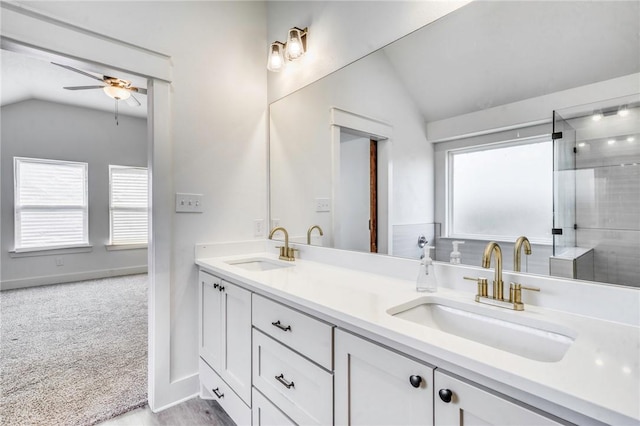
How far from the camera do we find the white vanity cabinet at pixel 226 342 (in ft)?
4.80

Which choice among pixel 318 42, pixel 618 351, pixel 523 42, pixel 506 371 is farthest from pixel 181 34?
pixel 618 351

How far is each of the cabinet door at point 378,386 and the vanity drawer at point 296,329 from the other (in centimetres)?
5

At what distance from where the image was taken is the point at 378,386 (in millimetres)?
867

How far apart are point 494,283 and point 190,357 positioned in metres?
1.80

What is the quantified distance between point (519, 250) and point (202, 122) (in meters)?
1.85

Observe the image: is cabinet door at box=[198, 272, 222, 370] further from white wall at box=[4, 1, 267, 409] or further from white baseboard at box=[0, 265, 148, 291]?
white baseboard at box=[0, 265, 148, 291]

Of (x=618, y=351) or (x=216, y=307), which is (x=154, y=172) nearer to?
(x=216, y=307)

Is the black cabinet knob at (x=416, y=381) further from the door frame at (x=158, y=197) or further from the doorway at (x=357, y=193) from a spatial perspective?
the door frame at (x=158, y=197)

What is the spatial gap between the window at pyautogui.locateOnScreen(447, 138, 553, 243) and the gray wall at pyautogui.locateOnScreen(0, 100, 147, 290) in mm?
5599

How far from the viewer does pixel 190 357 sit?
6.34 feet

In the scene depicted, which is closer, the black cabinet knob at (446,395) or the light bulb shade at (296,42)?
the black cabinet knob at (446,395)

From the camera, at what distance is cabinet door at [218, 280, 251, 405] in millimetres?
1448

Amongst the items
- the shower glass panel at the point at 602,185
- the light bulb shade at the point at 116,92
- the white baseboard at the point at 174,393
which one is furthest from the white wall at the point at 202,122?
the shower glass panel at the point at 602,185

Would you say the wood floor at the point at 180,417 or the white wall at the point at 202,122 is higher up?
the white wall at the point at 202,122
